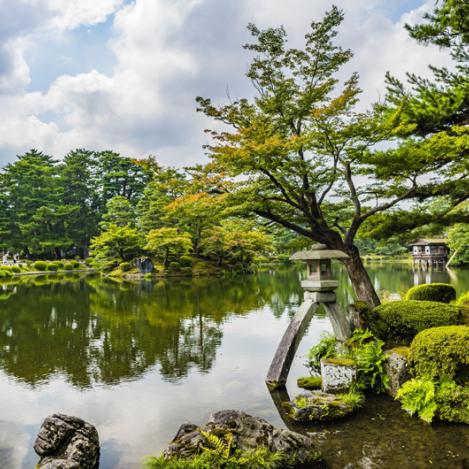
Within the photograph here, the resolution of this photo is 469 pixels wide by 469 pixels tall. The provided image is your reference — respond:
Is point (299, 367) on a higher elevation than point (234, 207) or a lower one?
lower

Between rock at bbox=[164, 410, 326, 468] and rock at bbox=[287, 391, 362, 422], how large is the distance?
32.4 inches

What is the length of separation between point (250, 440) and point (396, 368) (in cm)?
229

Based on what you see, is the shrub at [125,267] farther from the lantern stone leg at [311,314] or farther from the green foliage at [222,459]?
the green foliage at [222,459]

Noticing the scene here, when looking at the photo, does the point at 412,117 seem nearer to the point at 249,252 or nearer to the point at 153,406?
the point at 153,406

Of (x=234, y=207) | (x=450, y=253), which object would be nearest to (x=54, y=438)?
(x=234, y=207)

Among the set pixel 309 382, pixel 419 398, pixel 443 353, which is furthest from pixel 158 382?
pixel 443 353

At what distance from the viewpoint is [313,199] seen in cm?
896

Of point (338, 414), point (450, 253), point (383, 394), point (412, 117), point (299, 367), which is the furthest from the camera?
point (450, 253)

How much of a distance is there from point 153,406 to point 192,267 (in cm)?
2338

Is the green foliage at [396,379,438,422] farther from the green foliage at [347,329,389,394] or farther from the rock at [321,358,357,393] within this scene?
the rock at [321,358,357,393]

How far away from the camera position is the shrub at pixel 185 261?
28.8 meters

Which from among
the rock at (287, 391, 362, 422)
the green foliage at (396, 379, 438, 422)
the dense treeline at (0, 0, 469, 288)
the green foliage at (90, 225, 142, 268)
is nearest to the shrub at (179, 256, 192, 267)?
the green foliage at (90, 225, 142, 268)

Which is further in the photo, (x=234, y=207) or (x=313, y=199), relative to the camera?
(x=313, y=199)

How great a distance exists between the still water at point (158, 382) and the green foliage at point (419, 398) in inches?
4.6
